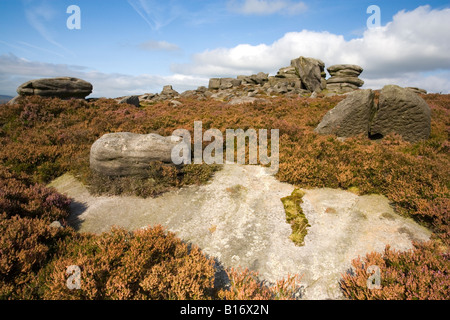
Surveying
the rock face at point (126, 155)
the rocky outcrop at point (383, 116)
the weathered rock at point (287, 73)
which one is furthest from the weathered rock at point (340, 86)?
the rock face at point (126, 155)

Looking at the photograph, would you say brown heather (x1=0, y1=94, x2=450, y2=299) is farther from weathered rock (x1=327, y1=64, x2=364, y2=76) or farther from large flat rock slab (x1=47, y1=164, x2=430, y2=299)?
weathered rock (x1=327, y1=64, x2=364, y2=76)

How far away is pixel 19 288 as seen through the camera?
4320mm

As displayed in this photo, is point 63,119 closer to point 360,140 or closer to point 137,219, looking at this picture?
point 137,219

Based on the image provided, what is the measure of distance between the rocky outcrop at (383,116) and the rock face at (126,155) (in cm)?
1044

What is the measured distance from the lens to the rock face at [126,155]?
905 centimetres

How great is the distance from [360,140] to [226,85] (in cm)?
4914

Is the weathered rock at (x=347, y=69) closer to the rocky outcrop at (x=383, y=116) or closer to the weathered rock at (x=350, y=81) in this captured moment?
the weathered rock at (x=350, y=81)

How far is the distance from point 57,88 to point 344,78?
51.5 m

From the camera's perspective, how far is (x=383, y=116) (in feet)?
42.2

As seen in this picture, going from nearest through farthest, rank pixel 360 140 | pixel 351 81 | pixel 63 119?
pixel 360 140 < pixel 63 119 < pixel 351 81

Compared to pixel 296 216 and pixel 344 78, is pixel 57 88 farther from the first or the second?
pixel 344 78

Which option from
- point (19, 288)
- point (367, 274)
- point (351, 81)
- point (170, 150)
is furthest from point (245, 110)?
point (351, 81)

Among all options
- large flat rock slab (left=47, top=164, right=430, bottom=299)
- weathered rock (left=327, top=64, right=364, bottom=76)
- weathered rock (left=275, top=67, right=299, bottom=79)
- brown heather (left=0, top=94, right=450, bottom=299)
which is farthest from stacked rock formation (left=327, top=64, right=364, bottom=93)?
large flat rock slab (left=47, top=164, right=430, bottom=299)

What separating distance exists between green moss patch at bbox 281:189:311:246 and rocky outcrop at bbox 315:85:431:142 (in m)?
7.28
